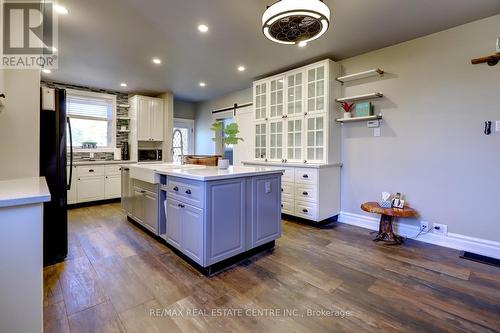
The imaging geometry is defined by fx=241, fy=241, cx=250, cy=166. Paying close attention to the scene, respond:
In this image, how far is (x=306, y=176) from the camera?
3.61 meters

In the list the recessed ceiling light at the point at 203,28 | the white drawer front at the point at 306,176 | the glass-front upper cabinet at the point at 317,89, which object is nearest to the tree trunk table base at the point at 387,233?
the white drawer front at the point at 306,176

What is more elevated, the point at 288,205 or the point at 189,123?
the point at 189,123

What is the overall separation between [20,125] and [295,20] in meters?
2.50

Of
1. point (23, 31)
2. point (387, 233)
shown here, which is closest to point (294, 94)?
point (387, 233)

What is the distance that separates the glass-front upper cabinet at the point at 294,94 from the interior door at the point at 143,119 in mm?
3343

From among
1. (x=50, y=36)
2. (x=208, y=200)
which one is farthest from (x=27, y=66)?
(x=208, y=200)

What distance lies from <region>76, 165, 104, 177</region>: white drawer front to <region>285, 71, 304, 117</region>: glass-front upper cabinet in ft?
12.8

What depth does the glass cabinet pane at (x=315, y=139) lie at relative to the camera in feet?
11.9

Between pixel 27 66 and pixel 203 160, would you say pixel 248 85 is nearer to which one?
pixel 203 160

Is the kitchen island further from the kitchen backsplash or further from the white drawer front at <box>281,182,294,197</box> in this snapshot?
the kitchen backsplash

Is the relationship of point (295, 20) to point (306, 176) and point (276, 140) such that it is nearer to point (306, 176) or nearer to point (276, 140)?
point (306, 176)

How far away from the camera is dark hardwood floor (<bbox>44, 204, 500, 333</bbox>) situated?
5.17 ft

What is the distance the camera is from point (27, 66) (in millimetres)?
2139

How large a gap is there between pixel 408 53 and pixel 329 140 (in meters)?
1.44
